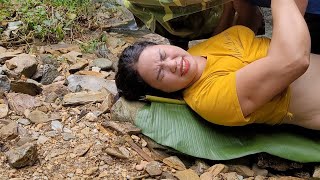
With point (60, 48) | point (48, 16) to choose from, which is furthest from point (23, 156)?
point (48, 16)

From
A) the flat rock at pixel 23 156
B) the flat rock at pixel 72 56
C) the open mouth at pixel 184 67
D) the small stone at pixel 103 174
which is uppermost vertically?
the open mouth at pixel 184 67

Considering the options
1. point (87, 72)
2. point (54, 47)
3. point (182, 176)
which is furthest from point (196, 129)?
point (54, 47)

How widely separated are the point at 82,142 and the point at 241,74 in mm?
789

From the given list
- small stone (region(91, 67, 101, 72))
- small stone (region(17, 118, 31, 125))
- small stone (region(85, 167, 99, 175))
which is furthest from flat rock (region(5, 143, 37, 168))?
small stone (region(91, 67, 101, 72))

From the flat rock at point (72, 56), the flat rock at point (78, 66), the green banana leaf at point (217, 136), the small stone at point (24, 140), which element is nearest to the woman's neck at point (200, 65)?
the green banana leaf at point (217, 136)

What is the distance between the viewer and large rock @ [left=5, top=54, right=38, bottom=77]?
3158mm

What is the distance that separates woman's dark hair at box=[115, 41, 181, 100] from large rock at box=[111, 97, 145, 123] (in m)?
0.03

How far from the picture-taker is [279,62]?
2273 millimetres

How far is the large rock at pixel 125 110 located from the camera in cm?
265

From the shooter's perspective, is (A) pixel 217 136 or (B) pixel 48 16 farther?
(B) pixel 48 16

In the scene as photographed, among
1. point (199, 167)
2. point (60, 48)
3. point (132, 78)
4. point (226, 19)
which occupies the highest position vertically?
point (226, 19)

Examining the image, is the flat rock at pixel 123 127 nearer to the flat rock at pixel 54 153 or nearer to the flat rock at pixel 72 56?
the flat rock at pixel 54 153

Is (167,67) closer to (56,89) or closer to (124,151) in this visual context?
(124,151)

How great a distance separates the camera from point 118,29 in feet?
14.7
